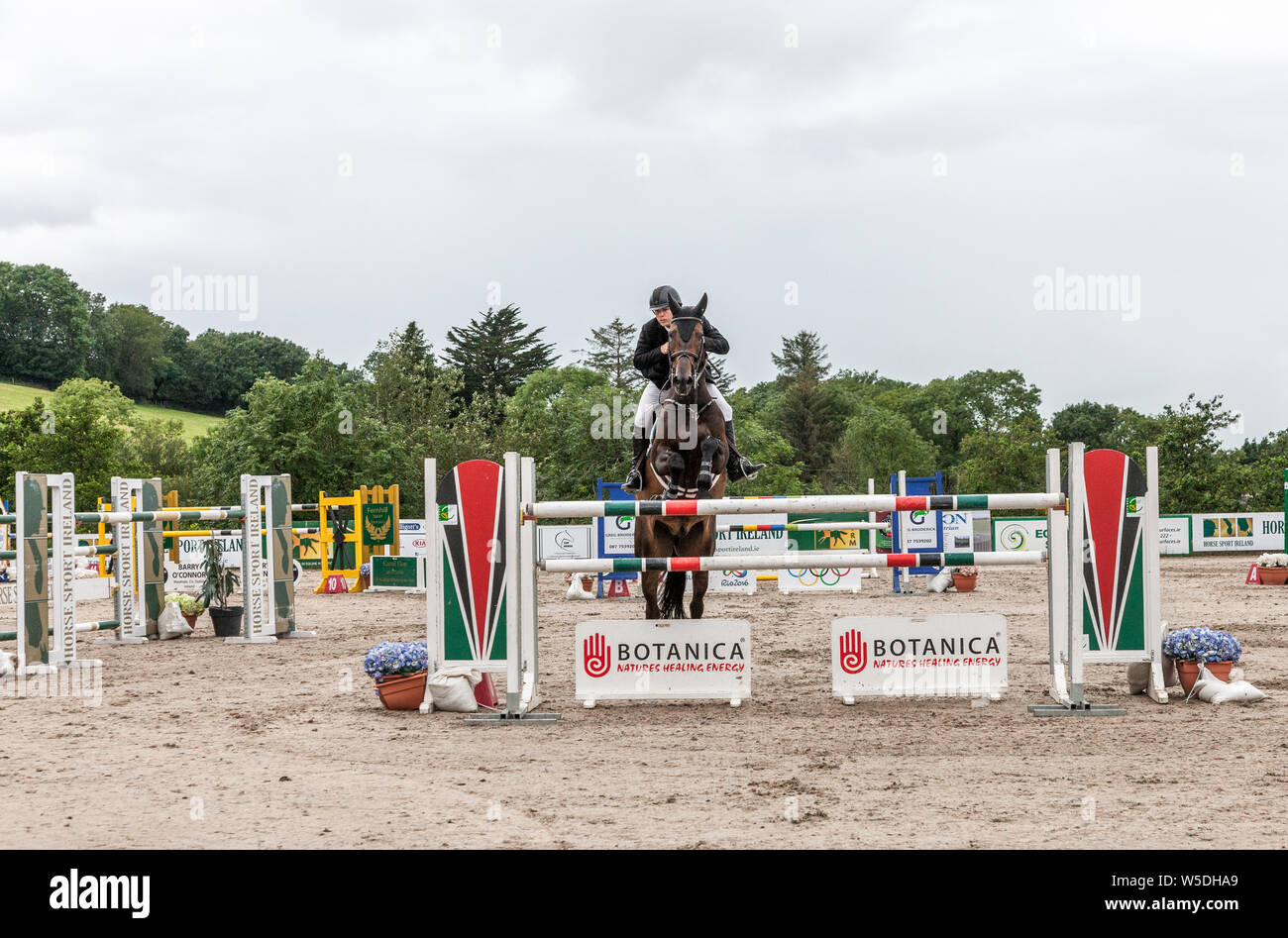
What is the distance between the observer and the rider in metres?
7.90

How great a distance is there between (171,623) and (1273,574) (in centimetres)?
1616

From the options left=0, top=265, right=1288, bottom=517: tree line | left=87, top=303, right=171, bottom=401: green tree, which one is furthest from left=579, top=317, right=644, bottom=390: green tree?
left=87, top=303, right=171, bottom=401: green tree

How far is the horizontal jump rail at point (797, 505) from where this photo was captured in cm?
651

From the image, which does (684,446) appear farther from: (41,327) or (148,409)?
(41,327)

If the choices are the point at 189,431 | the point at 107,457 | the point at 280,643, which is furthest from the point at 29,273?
the point at 280,643

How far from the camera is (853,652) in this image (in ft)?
23.5

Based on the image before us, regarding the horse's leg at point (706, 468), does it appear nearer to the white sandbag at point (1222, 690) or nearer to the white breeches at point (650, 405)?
the white breeches at point (650, 405)

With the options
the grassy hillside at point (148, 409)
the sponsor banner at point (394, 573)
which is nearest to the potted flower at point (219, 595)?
the sponsor banner at point (394, 573)

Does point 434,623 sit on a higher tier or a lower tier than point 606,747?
higher

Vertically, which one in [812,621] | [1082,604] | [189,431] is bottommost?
[812,621]

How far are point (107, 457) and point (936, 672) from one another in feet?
143

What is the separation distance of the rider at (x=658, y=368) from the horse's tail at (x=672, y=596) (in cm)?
73
